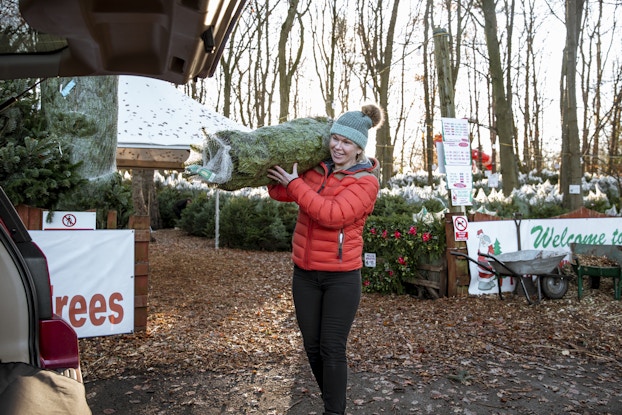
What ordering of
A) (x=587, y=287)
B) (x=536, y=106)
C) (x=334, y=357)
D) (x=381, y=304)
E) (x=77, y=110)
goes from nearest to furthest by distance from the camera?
1. (x=334, y=357)
2. (x=77, y=110)
3. (x=381, y=304)
4. (x=587, y=287)
5. (x=536, y=106)

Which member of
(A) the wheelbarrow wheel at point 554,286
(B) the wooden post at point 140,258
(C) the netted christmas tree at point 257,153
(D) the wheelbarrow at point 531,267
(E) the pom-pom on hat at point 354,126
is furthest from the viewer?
(A) the wheelbarrow wheel at point 554,286

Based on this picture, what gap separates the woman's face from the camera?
3.38m

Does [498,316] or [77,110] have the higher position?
[77,110]

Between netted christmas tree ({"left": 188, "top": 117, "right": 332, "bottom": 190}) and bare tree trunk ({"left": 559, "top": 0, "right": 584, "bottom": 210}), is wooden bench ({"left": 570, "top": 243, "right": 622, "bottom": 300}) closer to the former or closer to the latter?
bare tree trunk ({"left": 559, "top": 0, "right": 584, "bottom": 210})

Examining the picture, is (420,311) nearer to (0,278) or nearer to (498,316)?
(498,316)

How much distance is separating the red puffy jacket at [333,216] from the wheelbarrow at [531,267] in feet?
13.9

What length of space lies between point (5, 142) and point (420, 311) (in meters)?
5.06

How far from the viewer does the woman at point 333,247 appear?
3.28 meters

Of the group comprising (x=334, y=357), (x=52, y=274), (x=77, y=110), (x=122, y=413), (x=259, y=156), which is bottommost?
(x=122, y=413)

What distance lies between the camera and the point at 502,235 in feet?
26.9

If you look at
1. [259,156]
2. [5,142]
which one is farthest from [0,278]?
[5,142]

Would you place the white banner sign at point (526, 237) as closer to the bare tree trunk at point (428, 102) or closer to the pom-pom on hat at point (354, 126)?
the pom-pom on hat at point (354, 126)

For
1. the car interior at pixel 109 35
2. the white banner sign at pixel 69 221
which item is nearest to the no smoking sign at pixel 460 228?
the white banner sign at pixel 69 221

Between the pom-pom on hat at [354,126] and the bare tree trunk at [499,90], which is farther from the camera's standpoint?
the bare tree trunk at [499,90]
